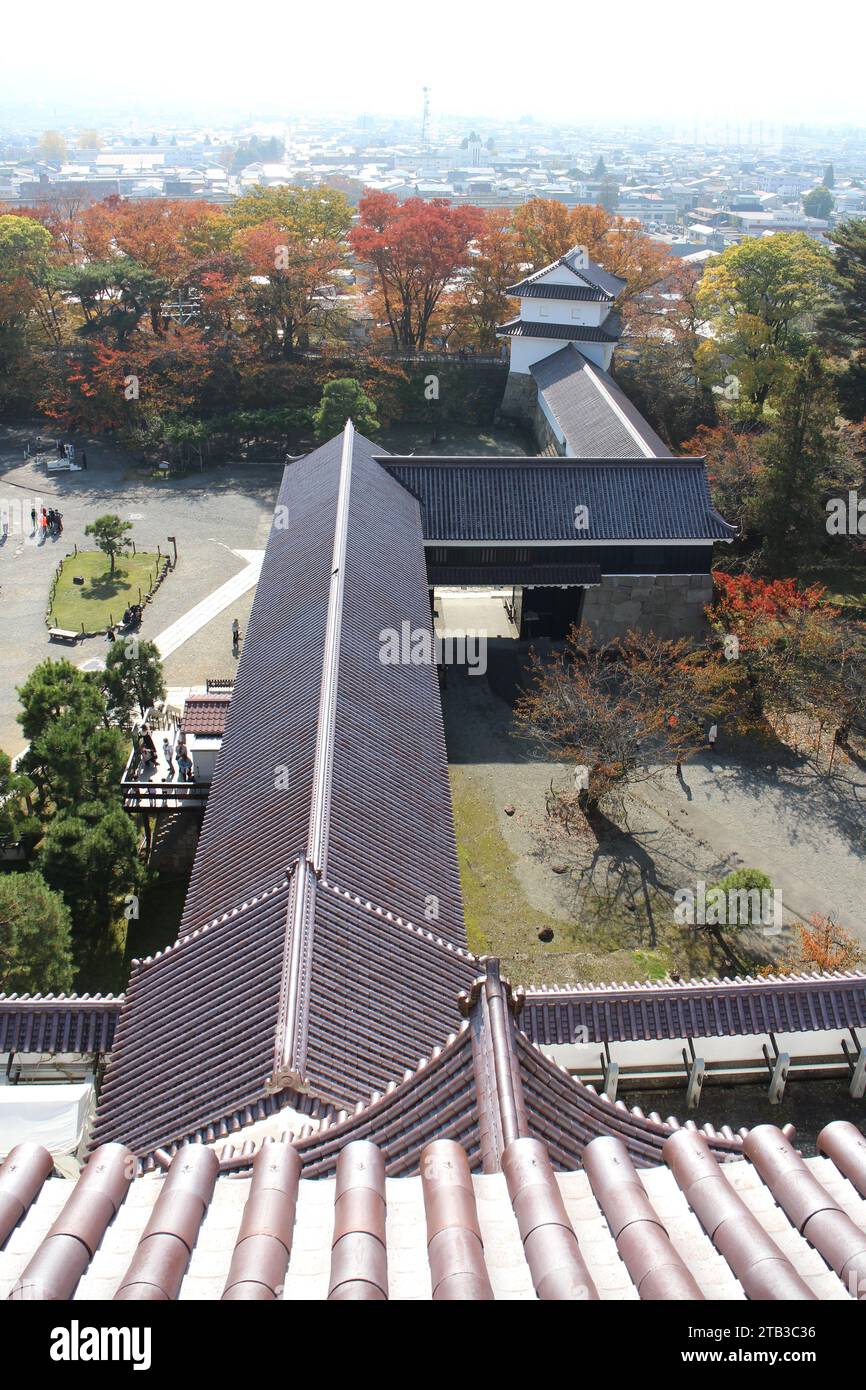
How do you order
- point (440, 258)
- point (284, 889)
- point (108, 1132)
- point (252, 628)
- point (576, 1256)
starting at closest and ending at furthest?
point (576, 1256) → point (108, 1132) → point (284, 889) → point (252, 628) → point (440, 258)

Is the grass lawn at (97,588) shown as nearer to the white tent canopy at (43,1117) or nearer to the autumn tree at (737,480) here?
the white tent canopy at (43,1117)

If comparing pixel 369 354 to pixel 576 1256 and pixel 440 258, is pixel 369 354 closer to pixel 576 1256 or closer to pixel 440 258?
pixel 440 258

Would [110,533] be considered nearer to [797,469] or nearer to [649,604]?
[649,604]

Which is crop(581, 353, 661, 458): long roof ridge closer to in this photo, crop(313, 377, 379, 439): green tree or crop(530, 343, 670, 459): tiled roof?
crop(530, 343, 670, 459): tiled roof

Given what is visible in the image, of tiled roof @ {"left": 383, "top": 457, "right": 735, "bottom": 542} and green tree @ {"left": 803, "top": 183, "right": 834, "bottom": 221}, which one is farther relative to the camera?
green tree @ {"left": 803, "top": 183, "right": 834, "bottom": 221}

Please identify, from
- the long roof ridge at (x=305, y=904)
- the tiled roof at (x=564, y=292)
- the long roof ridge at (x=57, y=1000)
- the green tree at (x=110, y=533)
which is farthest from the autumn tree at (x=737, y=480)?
the long roof ridge at (x=57, y=1000)

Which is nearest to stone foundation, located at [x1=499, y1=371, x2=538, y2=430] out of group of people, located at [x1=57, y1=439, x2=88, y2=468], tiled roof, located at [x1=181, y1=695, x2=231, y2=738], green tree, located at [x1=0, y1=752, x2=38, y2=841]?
group of people, located at [x1=57, y1=439, x2=88, y2=468]

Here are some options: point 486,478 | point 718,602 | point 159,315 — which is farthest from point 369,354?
point 718,602
